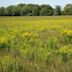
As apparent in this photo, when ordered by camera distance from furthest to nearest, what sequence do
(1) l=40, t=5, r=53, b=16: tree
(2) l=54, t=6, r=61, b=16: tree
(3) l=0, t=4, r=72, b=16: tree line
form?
(2) l=54, t=6, r=61, b=16: tree
(1) l=40, t=5, r=53, b=16: tree
(3) l=0, t=4, r=72, b=16: tree line

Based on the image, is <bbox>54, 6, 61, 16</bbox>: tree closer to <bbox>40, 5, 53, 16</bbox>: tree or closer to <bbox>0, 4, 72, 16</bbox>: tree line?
<bbox>0, 4, 72, 16</bbox>: tree line

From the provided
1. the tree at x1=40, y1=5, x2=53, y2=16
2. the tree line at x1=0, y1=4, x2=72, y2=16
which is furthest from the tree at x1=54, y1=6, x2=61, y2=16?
the tree at x1=40, y1=5, x2=53, y2=16

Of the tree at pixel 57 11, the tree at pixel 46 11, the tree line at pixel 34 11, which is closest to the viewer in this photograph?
the tree line at pixel 34 11

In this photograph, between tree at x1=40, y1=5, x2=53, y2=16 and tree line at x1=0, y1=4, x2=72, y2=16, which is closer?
tree line at x1=0, y1=4, x2=72, y2=16

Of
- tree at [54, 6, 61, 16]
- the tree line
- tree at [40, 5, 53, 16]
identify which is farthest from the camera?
tree at [54, 6, 61, 16]

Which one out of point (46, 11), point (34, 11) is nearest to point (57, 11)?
point (46, 11)

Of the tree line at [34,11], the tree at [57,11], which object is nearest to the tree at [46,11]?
the tree line at [34,11]

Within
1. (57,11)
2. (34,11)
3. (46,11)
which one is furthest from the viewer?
(57,11)

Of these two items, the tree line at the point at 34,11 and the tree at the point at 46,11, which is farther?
the tree at the point at 46,11

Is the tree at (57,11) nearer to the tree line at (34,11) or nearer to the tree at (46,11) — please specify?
the tree line at (34,11)

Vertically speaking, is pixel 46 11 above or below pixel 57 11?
above

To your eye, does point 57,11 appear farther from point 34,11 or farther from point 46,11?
point 34,11

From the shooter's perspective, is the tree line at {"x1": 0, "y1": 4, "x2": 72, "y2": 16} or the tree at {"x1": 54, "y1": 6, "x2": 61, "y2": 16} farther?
the tree at {"x1": 54, "y1": 6, "x2": 61, "y2": 16}

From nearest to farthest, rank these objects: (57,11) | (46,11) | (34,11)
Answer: (34,11) < (46,11) < (57,11)
